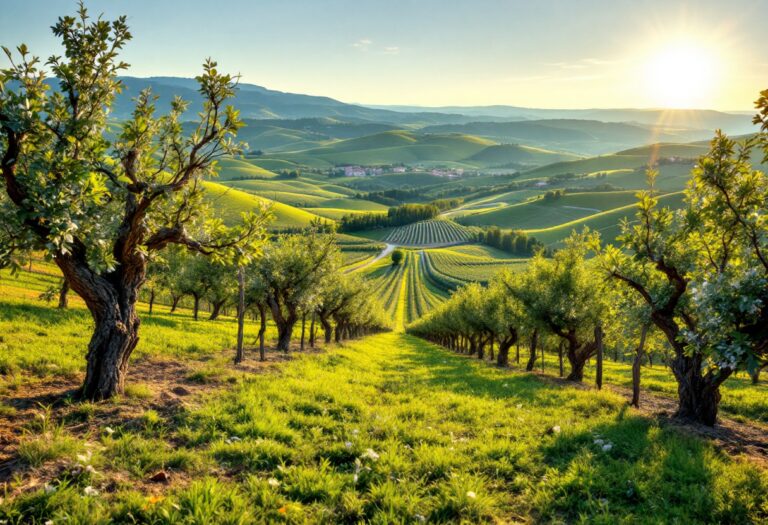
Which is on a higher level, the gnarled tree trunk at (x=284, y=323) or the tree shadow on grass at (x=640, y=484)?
the tree shadow on grass at (x=640, y=484)

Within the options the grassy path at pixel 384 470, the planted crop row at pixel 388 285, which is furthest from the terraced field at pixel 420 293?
the grassy path at pixel 384 470

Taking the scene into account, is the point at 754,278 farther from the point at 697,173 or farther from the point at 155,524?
the point at 155,524

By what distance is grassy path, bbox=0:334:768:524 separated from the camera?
6.58m

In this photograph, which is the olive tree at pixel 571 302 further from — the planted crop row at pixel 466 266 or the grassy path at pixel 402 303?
the planted crop row at pixel 466 266

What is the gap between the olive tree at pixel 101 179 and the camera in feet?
28.9

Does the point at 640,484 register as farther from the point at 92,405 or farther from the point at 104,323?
the point at 104,323

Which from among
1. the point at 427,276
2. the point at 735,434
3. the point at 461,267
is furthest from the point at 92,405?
the point at 461,267

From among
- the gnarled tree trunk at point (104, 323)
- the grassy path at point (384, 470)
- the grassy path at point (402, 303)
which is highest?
the gnarled tree trunk at point (104, 323)

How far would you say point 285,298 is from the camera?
2923 cm

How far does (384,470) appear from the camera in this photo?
828 cm

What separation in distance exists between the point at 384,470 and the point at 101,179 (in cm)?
990

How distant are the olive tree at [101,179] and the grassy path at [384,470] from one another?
413 centimetres

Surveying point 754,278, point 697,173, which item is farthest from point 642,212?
point 754,278

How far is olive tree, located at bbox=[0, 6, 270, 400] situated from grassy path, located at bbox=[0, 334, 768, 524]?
413 centimetres
